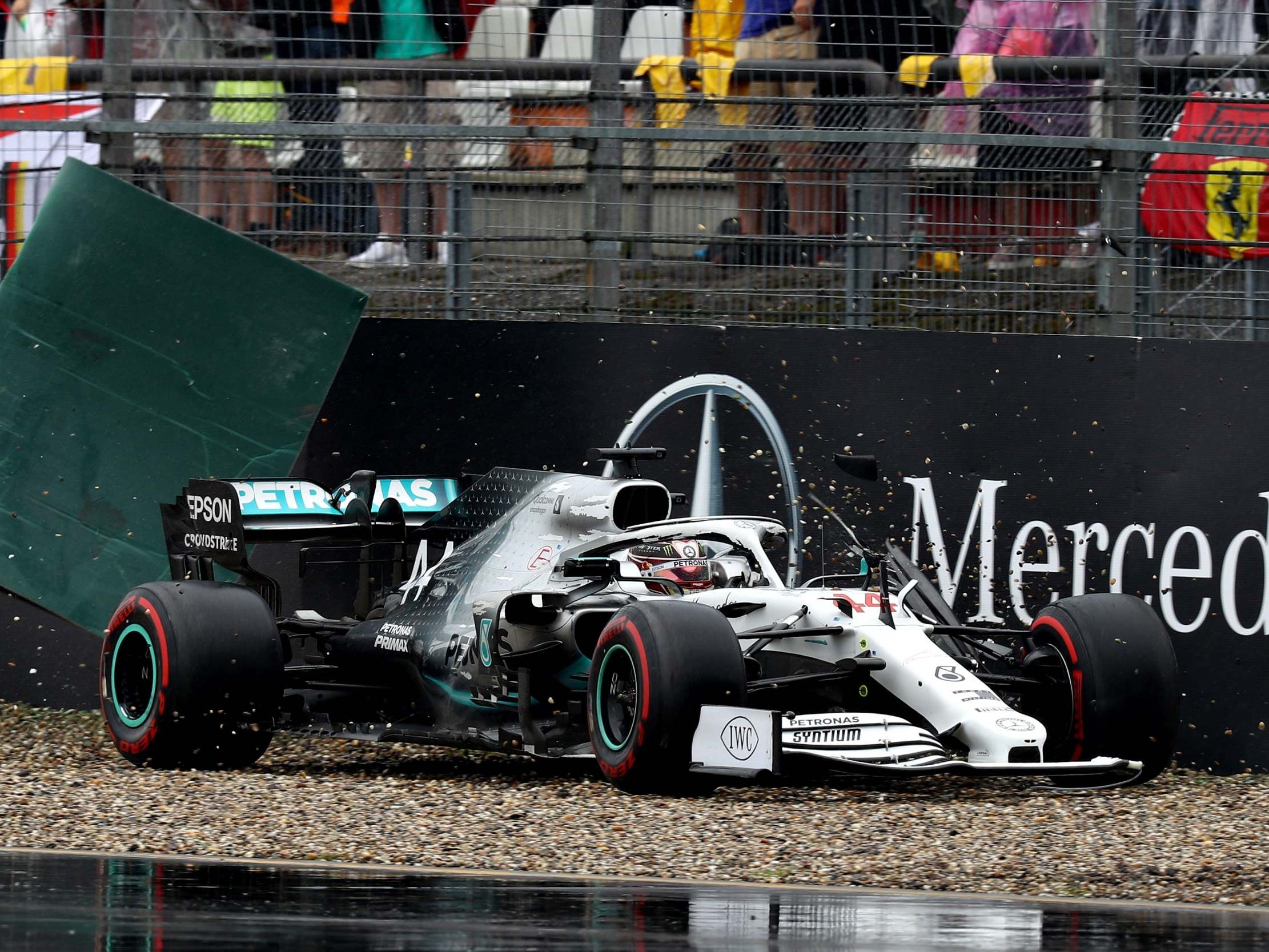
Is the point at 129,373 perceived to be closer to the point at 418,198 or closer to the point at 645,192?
the point at 418,198

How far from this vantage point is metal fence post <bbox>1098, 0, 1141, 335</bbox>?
35.4 feet

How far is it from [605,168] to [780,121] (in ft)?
2.85

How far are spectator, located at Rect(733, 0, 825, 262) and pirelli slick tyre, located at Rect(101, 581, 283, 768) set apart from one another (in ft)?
10.3

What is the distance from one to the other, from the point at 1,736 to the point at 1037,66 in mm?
5883

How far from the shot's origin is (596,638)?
9305mm

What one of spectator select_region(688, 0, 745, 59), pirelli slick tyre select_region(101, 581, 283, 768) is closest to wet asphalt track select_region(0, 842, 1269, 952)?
pirelli slick tyre select_region(101, 581, 283, 768)

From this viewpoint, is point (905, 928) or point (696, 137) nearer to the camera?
point (905, 928)

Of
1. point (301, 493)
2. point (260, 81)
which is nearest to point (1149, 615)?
point (301, 493)

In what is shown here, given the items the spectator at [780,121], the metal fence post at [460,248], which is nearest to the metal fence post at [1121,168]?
the spectator at [780,121]

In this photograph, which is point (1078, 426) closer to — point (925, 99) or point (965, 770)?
point (925, 99)

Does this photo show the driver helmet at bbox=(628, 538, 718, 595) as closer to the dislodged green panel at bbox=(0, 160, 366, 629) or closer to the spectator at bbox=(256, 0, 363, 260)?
the dislodged green panel at bbox=(0, 160, 366, 629)

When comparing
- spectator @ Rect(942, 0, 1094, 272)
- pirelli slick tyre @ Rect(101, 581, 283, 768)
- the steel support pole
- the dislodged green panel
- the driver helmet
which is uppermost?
spectator @ Rect(942, 0, 1094, 272)

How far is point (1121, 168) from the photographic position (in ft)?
35.4

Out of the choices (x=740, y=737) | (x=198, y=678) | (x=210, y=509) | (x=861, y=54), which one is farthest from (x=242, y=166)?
(x=740, y=737)
